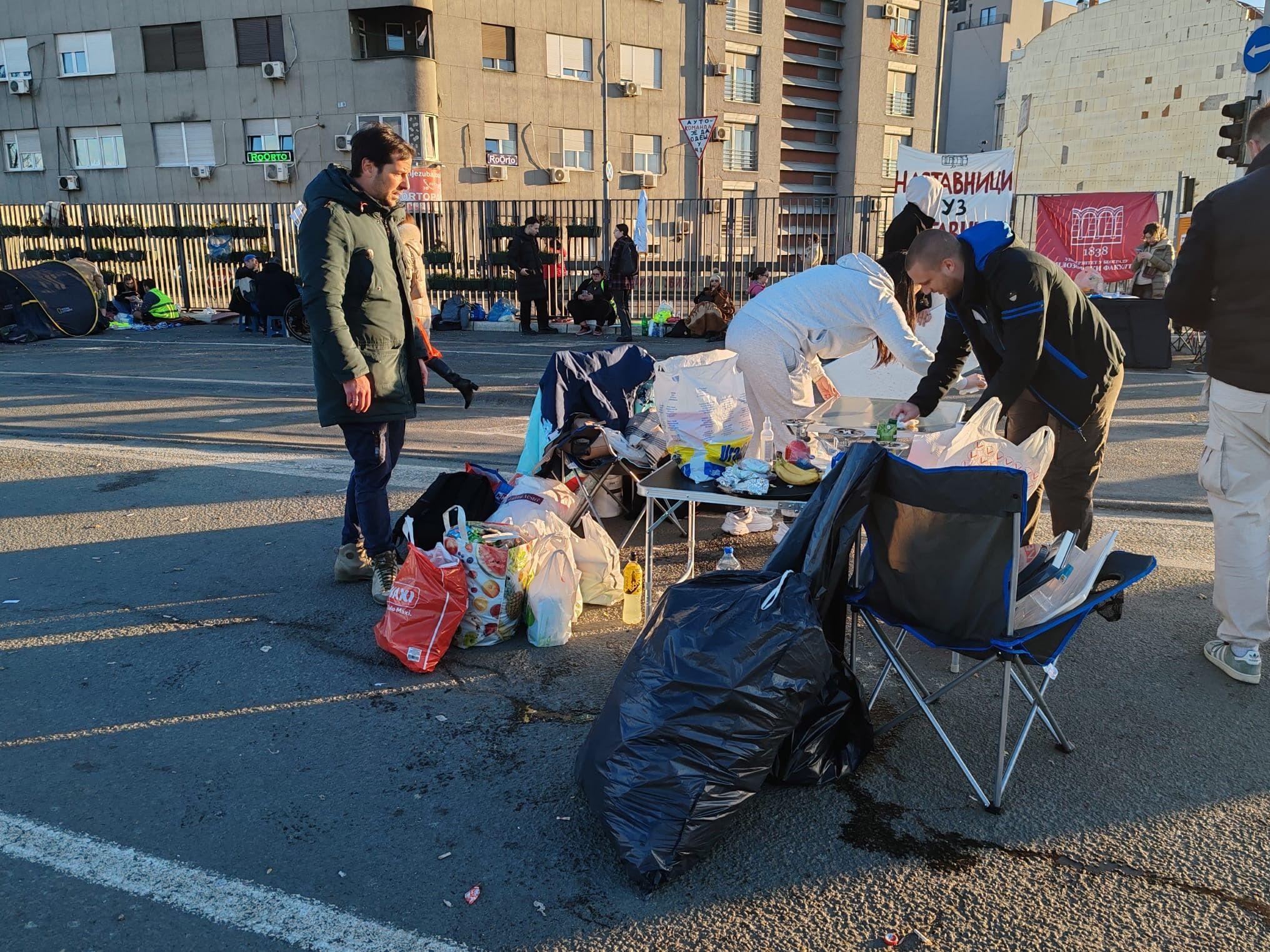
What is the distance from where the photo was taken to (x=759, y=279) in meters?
17.5

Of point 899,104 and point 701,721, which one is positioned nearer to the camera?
point 701,721

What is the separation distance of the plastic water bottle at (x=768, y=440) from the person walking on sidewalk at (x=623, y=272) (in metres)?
10.9

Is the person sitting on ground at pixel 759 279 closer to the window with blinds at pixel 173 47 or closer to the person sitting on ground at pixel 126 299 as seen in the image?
the person sitting on ground at pixel 126 299

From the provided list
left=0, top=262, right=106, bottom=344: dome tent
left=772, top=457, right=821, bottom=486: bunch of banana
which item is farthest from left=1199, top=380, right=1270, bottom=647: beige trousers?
left=0, top=262, right=106, bottom=344: dome tent

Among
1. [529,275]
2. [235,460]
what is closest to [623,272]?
[529,275]

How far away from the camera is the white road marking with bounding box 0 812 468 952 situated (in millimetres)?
2346

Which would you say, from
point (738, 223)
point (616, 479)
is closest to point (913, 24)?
point (738, 223)

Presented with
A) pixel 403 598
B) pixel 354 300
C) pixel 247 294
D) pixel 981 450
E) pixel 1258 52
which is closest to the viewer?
pixel 981 450

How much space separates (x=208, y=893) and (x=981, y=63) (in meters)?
58.9

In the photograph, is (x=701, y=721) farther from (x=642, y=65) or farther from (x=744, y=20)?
(x=744, y=20)

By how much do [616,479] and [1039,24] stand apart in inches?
2333

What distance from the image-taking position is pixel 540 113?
3019 centimetres

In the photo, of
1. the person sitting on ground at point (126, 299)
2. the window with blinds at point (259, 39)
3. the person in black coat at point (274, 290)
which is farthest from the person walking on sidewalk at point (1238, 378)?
the window with blinds at point (259, 39)

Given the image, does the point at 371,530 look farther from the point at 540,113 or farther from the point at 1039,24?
the point at 1039,24
